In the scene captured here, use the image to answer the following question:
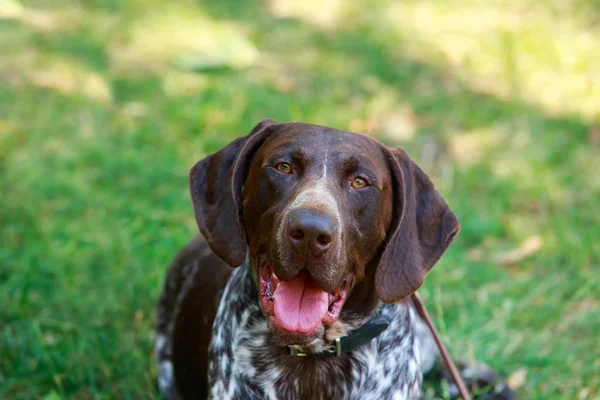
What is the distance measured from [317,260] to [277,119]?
15.0 feet

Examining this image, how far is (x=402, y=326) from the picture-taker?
373cm

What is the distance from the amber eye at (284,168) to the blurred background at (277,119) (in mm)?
1418

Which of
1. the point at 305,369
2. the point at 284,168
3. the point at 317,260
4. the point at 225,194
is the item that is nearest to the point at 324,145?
the point at 284,168

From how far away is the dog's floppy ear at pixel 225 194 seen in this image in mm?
3535

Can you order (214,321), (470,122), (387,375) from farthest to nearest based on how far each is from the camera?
(470,122)
(214,321)
(387,375)

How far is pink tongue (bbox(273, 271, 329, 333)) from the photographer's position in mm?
3230

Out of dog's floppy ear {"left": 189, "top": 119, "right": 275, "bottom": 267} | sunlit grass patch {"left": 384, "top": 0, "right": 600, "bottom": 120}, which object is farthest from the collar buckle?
sunlit grass patch {"left": 384, "top": 0, "right": 600, "bottom": 120}

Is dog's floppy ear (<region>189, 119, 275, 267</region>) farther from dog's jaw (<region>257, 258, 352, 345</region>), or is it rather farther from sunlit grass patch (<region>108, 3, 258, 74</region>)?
sunlit grass patch (<region>108, 3, 258, 74</region>)

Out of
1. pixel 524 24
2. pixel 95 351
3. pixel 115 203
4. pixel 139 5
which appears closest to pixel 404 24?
pixel 524 24

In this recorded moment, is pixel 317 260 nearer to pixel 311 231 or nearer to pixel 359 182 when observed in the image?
pixel 311 231

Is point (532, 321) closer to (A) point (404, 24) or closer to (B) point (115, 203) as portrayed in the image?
(B) point (115, 203)

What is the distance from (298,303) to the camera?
328 cm

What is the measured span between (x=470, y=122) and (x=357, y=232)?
497cm

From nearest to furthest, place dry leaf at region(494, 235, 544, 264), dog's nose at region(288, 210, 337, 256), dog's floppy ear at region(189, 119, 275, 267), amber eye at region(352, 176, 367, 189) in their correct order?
1. dog's nose at region(288, 210, 337, 256)
2. amber eye at region(352, 176, 367, 189)
3. dog's floppy ear at region(189, 119, 275, 267)
4. dry leaf at region(494, 235, 544, 264)
